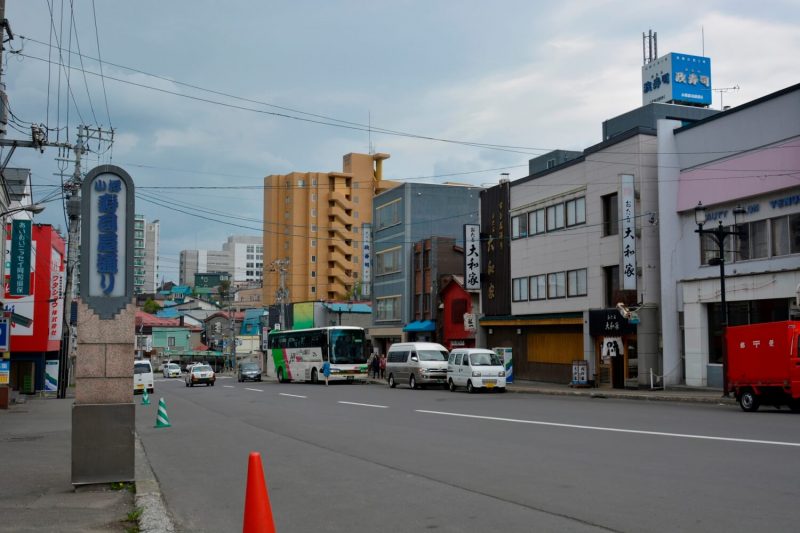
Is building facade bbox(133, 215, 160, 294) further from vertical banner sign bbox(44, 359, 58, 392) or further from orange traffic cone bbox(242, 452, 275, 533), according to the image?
orange traffic cone bbox(242, 452, 275, 533)

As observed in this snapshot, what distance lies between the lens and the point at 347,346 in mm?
48281

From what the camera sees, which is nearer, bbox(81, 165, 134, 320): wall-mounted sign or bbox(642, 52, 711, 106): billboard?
bbox(81, 165, 134, 320): wall-mounted sign

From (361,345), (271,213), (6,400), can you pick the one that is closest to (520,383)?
(361,345)

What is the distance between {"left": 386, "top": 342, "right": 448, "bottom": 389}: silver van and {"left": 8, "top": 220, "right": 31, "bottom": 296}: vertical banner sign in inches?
700

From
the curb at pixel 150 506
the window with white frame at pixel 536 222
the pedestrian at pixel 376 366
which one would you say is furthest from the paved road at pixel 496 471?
the pedestrian at pixel 376 366

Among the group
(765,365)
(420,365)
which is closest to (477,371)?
(420,365)

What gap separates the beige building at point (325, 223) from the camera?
356 ft

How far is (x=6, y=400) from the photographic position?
95.1ft

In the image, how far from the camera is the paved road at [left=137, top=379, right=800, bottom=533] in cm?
820

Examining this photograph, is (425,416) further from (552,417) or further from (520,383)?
(520,383)

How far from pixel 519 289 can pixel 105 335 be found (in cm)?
3553

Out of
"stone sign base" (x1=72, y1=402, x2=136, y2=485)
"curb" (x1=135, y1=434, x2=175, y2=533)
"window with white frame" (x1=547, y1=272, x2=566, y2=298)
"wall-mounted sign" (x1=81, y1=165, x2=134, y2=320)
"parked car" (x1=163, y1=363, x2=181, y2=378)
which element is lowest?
"parked car" (x1=163, y1=363, x2=181, y2=378)

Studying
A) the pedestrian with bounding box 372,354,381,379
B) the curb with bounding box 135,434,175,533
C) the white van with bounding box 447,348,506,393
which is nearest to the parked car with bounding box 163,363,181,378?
the pedestrian with bounding box 372,354,381,379

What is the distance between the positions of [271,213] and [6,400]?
8599 centimetres
